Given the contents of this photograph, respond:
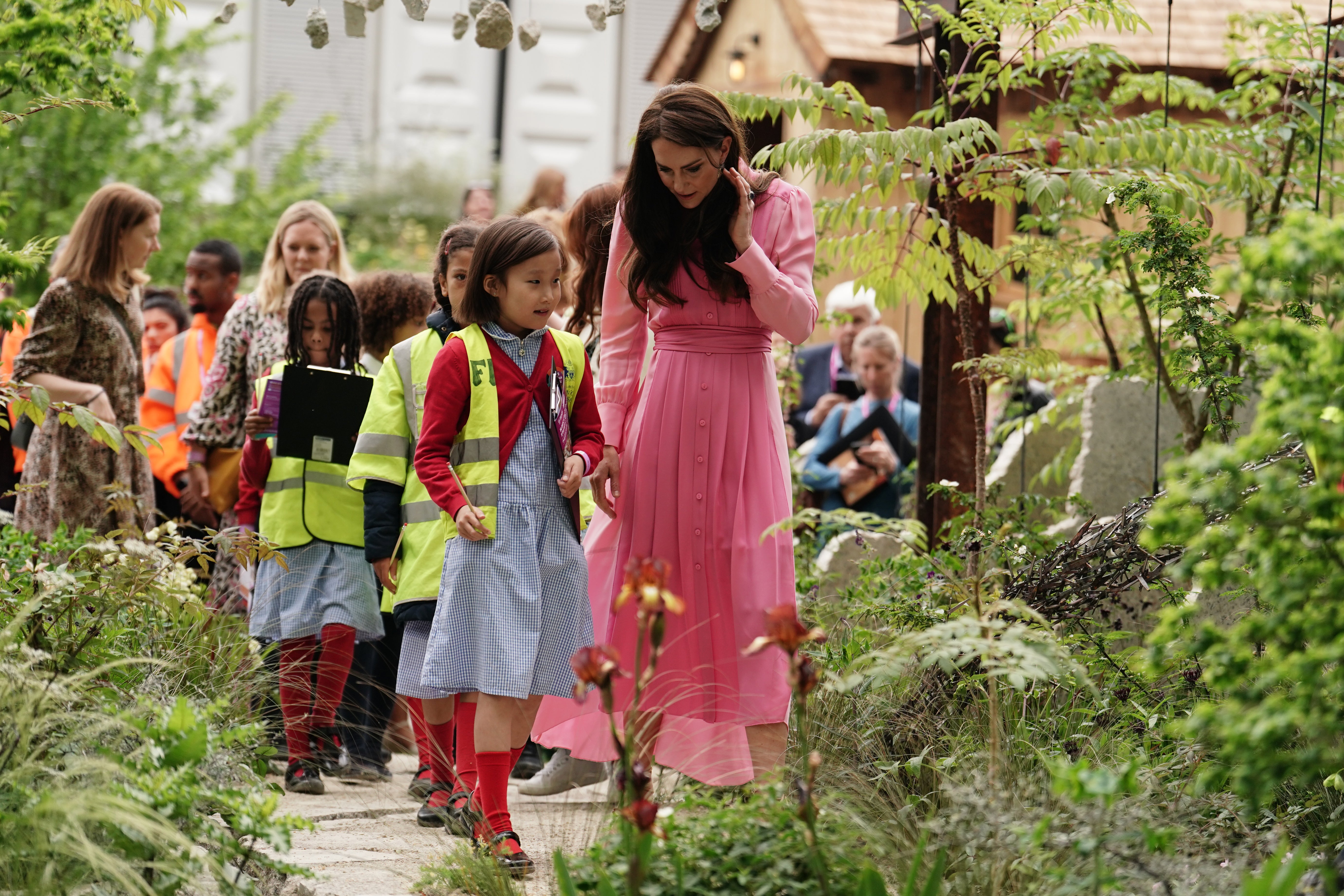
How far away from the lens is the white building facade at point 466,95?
69.6 feet

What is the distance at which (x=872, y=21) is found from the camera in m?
12.4

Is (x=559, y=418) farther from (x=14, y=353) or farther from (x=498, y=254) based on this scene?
(x=14, y=353)

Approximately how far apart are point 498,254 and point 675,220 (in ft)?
1.60

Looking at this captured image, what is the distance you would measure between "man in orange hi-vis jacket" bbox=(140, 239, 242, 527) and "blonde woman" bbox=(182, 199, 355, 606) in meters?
0.71

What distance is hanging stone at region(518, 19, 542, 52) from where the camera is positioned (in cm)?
523

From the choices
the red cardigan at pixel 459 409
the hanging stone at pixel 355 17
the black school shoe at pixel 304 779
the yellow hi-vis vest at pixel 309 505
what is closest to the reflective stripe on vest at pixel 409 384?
the red cardigan at pixel 459 409

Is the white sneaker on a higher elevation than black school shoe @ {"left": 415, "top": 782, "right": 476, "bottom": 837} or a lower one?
lower

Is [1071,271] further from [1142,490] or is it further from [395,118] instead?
[395,118]

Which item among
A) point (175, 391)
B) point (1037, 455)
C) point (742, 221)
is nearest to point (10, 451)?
point (175, 391)

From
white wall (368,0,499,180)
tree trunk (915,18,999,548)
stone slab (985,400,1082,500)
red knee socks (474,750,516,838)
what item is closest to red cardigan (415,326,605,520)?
red knee socks (474,750,516,838)

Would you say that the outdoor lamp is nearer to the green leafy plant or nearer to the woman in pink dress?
the woman in pink dress

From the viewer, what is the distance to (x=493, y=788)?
12.0 feet

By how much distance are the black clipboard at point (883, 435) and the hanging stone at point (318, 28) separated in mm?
3465

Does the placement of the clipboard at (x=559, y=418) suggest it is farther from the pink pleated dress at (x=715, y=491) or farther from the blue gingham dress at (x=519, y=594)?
the pink pleated dress at (x=715, y=491)
